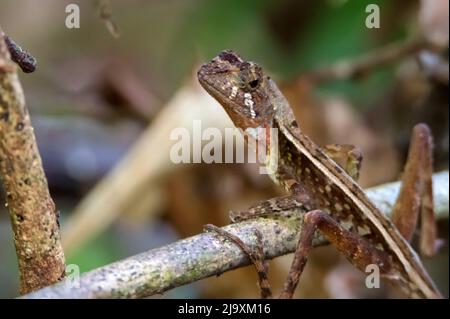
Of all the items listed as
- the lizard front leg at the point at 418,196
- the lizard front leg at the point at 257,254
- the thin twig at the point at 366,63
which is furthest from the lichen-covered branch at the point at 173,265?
the thin twig at the point at 366,63

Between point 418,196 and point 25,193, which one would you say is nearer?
point 25,193

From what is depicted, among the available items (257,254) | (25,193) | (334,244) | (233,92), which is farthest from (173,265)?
(233,92)

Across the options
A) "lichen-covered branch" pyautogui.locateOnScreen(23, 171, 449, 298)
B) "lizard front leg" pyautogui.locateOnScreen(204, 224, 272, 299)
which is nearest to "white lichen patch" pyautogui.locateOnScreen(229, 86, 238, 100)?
"lichen-covered branch" pyautogui.locateOnScreen(23, 171, 449, 298)

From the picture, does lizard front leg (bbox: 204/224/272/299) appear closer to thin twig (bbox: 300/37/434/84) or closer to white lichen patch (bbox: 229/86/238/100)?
white lichen patch (bbox: 229/86/238/100)

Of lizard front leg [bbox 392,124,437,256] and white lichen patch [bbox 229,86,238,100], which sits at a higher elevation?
white lichen patch [bbox 229,86,238,100]

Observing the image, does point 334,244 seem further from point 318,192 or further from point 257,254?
point 257,254

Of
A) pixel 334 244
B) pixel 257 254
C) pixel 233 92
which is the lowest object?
pixel 334 244

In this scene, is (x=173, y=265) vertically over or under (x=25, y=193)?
under

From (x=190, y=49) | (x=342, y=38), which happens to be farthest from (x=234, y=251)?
(x=190, y=49)
